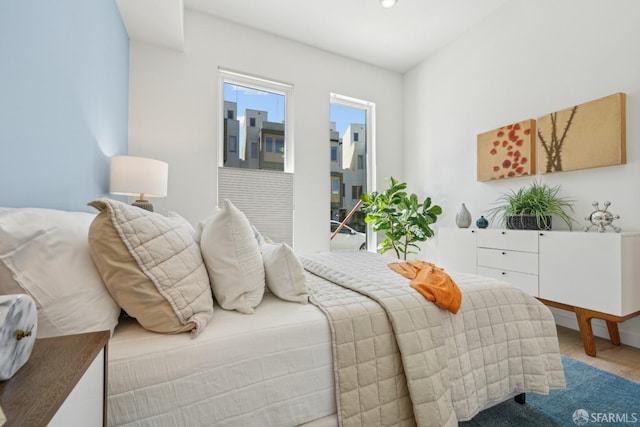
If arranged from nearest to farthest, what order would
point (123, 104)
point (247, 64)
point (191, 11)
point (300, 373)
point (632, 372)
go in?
point (300, 373) < point (632, 372) < point (123, 104) < point (191, 11) < point (247, 64)

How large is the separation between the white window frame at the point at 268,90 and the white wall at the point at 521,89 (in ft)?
5.85

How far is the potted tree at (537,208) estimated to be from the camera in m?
2.38

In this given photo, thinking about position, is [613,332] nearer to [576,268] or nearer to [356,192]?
[576,268]

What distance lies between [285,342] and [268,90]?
316 cm

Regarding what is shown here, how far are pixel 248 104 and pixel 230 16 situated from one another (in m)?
0.89

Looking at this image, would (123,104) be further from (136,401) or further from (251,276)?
(136,401)

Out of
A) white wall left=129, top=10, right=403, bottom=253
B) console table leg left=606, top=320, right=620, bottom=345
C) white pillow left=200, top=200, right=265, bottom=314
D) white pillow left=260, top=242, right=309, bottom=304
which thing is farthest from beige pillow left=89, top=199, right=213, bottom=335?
console table leg left=606, top=320, right=620, bottom=345

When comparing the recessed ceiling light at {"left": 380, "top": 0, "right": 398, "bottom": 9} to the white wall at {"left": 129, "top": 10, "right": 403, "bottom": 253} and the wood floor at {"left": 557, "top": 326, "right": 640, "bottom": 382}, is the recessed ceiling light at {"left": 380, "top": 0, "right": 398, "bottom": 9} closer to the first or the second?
Answer: the white wall at {"left": 129, "top": 10, "right": 403, "bottom": 253}

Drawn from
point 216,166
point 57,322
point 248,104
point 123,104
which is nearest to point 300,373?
point 57,322

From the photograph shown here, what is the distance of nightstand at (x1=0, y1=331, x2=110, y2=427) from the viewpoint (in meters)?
0.37

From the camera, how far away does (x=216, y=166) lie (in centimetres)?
304

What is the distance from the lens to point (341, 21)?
3.10m

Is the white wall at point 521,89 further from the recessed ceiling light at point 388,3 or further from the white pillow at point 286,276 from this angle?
the white pillow at point 286,276

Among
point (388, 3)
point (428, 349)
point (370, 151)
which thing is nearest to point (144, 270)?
point (428, 349)
